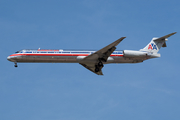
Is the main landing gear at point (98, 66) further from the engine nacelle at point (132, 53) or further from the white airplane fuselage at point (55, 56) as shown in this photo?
the engine nacelle at point (132, 53)

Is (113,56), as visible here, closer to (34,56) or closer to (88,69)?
(88,69)

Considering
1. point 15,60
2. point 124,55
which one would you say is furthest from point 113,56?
point 15,60

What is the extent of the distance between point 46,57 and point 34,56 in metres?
1.62

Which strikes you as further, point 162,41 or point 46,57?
point 162,41

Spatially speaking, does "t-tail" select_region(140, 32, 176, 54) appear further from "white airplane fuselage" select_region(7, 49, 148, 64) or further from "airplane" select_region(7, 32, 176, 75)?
"white airplane fuselage" select_region(7, 49, 148, 64)

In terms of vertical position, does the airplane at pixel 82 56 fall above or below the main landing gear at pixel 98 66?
above

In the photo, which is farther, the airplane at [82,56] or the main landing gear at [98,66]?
the main landing gear at [98,66]

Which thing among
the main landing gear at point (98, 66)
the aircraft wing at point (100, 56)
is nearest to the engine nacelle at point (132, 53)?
the aircraft wing at point (100, 56)

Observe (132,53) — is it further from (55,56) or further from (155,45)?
(55,56)

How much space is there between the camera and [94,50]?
37656 millimetres

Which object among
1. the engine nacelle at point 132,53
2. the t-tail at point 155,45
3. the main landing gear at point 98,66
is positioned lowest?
the main landing gear at point 98,66

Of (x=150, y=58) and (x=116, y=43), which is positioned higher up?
(x=116, y=43)

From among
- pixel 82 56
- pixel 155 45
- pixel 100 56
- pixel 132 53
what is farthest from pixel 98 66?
pixel 155 45

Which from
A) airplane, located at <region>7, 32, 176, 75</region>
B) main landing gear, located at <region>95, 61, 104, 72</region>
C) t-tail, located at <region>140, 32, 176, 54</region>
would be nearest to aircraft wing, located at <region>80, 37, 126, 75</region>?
airplane, located at <region>7, 32, 176, 75</region>
